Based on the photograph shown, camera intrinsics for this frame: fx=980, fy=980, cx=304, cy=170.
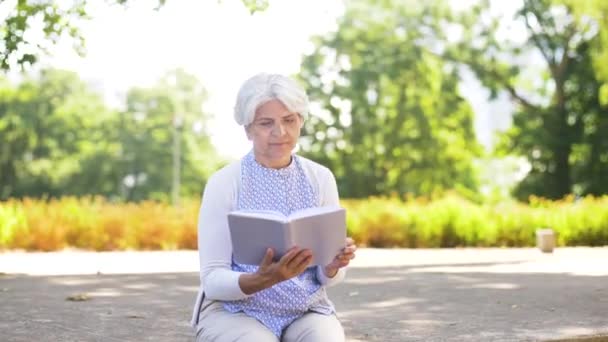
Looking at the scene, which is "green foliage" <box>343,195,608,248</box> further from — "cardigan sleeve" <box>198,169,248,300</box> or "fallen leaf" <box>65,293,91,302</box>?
"cardigan sleeve" <box>198,169,248,300</box>

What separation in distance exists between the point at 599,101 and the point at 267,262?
34558 mm

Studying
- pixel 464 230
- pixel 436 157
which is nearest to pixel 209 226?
pixel 464 230

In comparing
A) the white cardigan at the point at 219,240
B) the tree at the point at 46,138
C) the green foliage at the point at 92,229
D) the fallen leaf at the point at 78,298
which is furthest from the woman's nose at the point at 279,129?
the tree at the point at 46,138

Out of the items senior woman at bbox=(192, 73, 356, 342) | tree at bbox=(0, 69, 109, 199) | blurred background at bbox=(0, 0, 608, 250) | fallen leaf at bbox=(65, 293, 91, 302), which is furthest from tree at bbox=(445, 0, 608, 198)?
senior woman at bbox=(192, 73, 356, 342)

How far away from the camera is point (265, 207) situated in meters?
3.94

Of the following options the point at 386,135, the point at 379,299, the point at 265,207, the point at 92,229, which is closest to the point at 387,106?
the point at 386,135

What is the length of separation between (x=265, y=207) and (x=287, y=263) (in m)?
0.56

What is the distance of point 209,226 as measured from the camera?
3797mm

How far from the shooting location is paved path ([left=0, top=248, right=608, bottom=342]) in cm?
661

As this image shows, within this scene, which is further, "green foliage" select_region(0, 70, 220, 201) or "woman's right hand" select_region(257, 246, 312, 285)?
"green foliage" select_region(0, 70, 220, 201)

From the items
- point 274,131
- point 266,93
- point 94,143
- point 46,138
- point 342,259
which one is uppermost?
point 46,138

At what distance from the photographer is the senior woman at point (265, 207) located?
3740 mm

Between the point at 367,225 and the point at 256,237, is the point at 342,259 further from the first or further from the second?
the point at 367,225

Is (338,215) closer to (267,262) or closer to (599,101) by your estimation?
(267,262)
